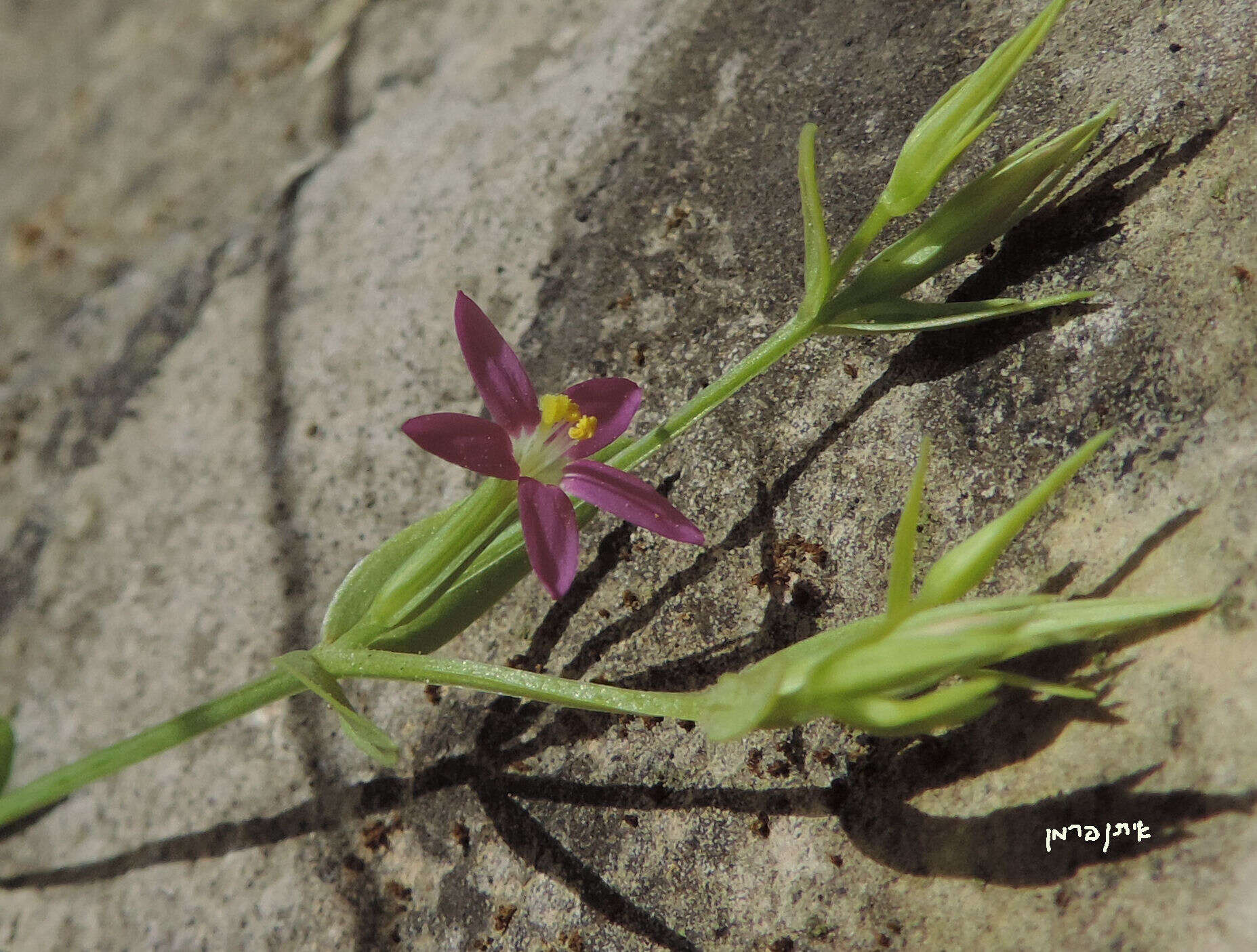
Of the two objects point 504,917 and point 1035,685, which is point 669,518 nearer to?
point 1035,685

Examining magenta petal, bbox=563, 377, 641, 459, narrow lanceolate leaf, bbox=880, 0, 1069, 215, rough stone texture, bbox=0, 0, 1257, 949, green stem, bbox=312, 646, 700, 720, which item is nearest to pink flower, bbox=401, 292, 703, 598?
magenta petal, bbox=563, 377, 641, 459

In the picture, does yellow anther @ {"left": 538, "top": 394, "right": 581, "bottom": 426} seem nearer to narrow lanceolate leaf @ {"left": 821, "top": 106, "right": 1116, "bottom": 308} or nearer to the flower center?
the flower center

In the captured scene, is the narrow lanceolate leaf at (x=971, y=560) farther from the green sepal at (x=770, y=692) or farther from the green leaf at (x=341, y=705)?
the green leaf at (x=341, y=705)

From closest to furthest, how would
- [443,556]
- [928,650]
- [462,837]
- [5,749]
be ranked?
[928,650]
[443,556]
[462,837]
[5,749]

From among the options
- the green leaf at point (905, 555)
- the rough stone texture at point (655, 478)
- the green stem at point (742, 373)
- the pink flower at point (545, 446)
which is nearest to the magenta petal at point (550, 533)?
the pink flower at point (545, 446)

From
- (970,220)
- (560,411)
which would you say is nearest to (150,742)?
(560,411)
